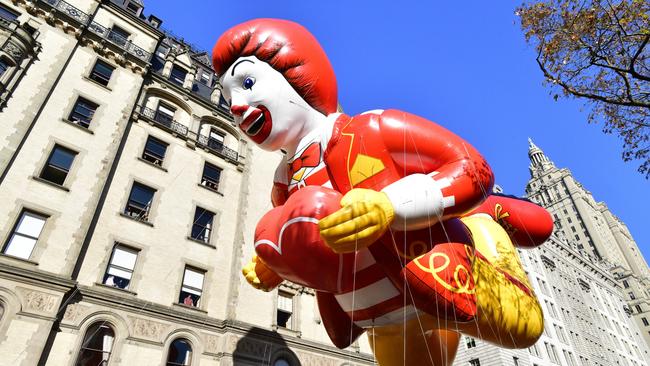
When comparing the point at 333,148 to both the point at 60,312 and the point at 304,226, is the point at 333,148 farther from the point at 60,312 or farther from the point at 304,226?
the point at 60,312

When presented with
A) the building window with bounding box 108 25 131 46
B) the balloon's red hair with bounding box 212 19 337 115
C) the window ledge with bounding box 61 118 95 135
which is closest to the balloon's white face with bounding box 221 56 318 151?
the balloon's red hair with bounding box 212 19 337 115

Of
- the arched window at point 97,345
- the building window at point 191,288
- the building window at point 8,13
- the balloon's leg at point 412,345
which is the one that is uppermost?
the building window at point 8,13

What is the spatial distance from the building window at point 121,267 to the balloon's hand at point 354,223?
11.9 metres

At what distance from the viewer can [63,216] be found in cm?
1238

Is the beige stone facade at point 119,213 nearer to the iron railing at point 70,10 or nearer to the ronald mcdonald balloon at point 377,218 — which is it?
the iron railing at point 70,10

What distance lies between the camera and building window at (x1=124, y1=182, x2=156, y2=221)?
14.6 meters

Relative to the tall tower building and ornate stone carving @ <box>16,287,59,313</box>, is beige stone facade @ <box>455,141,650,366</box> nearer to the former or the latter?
the tall tower building

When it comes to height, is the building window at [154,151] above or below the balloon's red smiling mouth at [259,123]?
above

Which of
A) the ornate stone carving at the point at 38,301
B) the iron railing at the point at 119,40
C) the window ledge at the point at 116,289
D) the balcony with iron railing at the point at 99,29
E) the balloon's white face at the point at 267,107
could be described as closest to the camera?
the balloon's white face at the point at 267,107

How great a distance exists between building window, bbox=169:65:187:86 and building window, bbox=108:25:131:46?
2632 mm

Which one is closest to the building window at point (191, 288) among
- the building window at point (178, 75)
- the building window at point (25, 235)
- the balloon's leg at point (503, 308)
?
the building window at point (25, 235)

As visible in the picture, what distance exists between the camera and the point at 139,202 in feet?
49.2

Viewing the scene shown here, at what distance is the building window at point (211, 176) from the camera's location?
1789 cm

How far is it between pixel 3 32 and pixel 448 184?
55.8 ft
